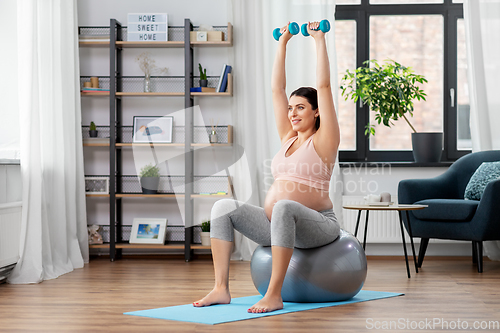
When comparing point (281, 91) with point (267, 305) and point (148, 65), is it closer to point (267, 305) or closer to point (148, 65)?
point (267, 305)

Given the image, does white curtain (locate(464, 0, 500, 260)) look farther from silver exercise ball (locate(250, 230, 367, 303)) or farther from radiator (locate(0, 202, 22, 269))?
radiator (locate(0, 202, 22, 269))

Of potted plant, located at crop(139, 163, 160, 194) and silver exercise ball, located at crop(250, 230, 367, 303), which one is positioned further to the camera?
potted plant, located at crop(139, 163, 160, 194)

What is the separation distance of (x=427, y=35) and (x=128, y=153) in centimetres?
264

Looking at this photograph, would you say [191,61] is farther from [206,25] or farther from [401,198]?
[401,198]

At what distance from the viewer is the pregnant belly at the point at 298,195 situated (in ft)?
8.00

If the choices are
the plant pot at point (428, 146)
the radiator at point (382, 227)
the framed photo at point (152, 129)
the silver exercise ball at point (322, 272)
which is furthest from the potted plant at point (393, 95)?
the silver exercise ball at point (322, 272)

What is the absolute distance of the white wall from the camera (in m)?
3.53

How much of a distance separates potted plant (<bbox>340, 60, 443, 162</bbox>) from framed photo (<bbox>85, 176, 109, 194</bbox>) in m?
2.00

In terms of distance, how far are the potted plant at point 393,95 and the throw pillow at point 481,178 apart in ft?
1.76

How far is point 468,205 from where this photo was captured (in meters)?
3.57

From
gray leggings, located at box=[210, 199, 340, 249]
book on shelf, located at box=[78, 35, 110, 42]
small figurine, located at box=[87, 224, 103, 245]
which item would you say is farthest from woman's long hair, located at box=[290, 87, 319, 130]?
small figurine, located at box=[87, 224, 103, 245]

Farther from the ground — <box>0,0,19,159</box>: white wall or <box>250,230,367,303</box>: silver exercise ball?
<box>0,0,19,159</box>: white wall

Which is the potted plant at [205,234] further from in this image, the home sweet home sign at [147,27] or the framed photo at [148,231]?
the home sweet home sign at [147,27]

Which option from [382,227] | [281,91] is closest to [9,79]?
[281,91]
